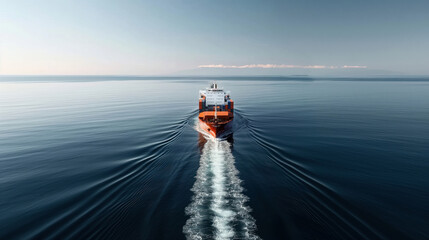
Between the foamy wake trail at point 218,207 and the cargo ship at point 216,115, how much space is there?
971cm

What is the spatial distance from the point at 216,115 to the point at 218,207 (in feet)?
76.1

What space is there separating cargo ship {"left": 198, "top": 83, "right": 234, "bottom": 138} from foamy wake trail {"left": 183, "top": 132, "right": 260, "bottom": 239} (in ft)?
31.9

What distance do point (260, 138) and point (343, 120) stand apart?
2581cm

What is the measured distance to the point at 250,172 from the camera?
19312 mm

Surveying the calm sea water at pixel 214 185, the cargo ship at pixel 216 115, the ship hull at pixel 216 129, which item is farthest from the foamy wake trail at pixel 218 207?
the cargo ship at pixel 216 115

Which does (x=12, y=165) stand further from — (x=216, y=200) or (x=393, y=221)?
(x=393, y=221)

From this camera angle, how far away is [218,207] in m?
13.7

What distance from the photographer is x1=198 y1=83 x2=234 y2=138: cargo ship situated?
29994 millimetres

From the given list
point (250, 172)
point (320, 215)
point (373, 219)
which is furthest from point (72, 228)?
point (373, 219)

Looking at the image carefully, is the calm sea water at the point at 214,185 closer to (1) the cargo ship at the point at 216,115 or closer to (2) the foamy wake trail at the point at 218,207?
(2) the foamy wake trail at the point at 218,207

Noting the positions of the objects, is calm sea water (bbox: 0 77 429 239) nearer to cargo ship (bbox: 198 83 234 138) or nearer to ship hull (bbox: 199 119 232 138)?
ship hull (bbox: 199 119 232 138)

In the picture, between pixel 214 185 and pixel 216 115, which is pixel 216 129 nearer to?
pixel 216 115

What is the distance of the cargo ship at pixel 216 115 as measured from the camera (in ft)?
98.4

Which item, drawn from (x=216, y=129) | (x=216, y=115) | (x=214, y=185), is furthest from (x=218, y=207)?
(x=216, y=115)
